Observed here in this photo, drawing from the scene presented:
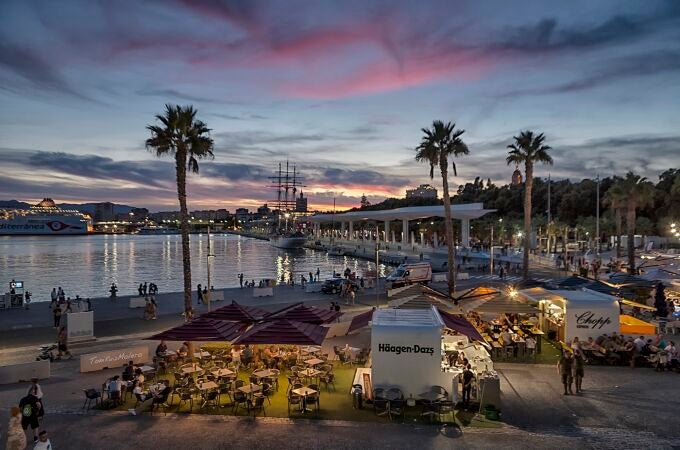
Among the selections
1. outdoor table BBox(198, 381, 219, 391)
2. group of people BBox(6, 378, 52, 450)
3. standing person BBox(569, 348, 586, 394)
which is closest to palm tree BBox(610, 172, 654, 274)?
standing person BBox(569, 348, 586, 394)

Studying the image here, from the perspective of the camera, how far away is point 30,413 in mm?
11016

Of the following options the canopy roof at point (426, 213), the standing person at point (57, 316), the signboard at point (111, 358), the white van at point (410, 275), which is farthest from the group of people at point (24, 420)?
the canopy roof at point (426, 213)

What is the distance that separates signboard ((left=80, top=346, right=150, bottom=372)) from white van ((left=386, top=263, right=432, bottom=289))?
25.9 meters

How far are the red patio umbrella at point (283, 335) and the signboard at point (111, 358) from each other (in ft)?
15.3

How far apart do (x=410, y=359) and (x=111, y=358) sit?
36.3 feet

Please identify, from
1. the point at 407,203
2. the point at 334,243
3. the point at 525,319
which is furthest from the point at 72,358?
the point at 407,203

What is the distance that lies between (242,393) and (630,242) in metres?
40.4

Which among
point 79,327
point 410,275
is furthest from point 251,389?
point 410,275

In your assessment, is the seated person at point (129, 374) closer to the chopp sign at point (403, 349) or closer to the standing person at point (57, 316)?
the chopp sign at point (403, 349)

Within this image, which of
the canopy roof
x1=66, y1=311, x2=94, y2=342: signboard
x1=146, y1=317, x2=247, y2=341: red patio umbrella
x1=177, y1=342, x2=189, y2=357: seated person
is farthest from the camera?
the canopy roof

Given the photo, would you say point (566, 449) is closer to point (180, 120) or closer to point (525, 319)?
point (525, 319)

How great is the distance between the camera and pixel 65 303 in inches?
1126

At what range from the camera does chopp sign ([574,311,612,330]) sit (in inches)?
752

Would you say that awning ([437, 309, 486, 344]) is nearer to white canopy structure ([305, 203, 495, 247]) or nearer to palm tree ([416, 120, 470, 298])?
palm tree ([416, 120, 470, 298])
